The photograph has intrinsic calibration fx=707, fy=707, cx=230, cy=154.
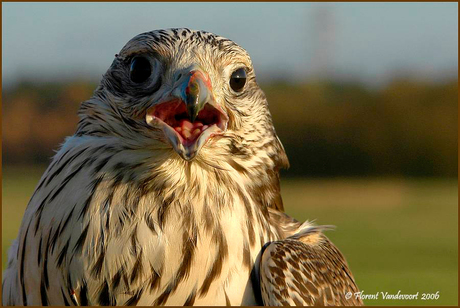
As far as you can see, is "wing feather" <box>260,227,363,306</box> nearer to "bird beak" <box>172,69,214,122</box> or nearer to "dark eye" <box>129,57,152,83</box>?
"bird beak" <box>172,69,214,122</box>

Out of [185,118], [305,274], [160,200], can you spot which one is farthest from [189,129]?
[305,274]

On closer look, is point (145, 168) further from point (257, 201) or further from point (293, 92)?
point (293, 92)

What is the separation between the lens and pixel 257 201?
3.87m

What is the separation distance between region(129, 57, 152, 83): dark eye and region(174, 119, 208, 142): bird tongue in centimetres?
42

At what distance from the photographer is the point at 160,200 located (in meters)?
3.55

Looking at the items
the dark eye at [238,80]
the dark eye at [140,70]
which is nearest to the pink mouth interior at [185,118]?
the dark eye at [140,70]

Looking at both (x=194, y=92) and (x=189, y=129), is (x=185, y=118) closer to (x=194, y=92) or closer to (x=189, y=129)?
(x=189, y=129)

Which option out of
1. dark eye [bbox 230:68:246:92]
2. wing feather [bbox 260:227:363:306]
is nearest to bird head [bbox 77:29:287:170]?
dark eye [bbox 230:68:246:92]

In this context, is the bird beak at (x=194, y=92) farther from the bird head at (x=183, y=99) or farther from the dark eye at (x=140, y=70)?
the dark eye at (x=140, y=70)

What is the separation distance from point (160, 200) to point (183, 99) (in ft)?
1.96

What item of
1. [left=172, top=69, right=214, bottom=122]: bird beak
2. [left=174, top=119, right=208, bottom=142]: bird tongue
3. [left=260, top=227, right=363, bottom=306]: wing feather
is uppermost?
[left=172, top=69, right=214, bottom=122]: bird beak

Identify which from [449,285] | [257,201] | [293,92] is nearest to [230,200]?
[257,201]

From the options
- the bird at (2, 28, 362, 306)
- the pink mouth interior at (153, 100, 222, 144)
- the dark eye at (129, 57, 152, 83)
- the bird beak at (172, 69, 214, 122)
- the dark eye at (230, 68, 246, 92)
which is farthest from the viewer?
the dark eye at (230, 68, 246, 92)

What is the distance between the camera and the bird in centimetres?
348
